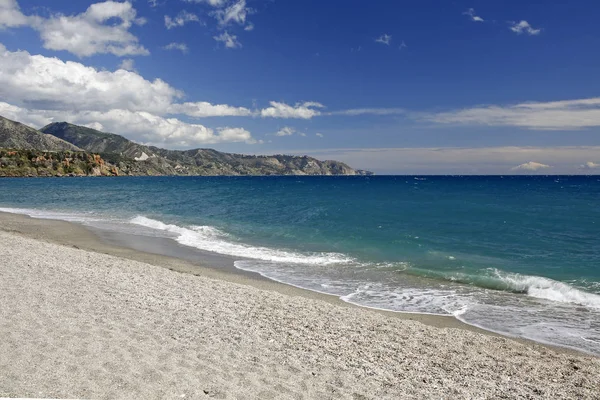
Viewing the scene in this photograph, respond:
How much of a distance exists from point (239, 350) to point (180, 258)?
13827mm

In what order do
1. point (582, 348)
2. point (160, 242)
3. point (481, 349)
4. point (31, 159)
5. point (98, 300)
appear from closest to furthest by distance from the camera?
point (481, 349)
point (582, 348)
point (98, 300)
point (160, 242)
point (31, 159)

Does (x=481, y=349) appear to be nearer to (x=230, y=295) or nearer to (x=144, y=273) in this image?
(x=230, y=295)

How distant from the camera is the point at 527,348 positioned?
10.2 meters

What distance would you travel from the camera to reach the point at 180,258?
21.7 m

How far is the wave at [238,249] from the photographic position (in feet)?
73.2

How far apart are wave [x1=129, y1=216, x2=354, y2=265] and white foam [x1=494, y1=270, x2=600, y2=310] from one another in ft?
26.0

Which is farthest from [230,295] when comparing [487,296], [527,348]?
[487,296]

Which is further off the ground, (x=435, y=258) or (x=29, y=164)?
(x=29, y=164)

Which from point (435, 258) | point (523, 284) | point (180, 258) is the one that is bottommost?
point (180, 258)

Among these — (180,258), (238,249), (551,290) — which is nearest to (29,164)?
(238,249)

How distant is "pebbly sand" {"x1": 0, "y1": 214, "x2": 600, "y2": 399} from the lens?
7.01 metres

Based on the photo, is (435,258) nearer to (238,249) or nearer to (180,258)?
(238,249)

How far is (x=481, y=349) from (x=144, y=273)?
11990mm

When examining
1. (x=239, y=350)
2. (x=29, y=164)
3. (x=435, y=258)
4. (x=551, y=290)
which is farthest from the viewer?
(x=29, y=164)
